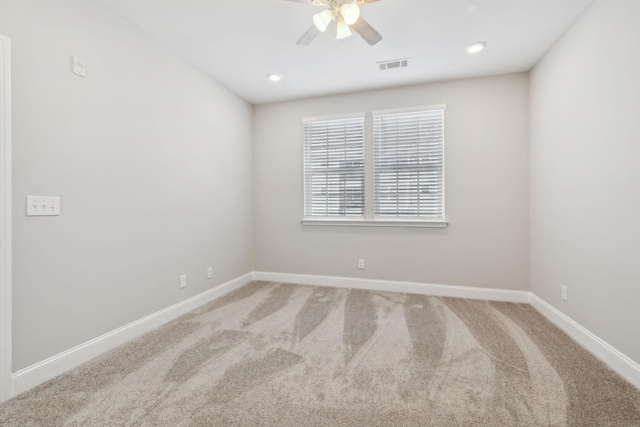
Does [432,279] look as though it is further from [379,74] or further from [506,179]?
[379,74]

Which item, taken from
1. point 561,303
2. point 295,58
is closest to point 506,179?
point 561,303

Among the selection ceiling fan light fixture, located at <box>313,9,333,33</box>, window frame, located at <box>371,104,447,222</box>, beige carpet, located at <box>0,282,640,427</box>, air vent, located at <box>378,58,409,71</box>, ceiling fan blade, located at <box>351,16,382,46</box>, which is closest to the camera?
beige carpet, located at <box>0,282,640,427</box>

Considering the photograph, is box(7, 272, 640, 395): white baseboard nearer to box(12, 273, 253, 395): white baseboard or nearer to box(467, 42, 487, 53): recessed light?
box(12, 273, 253, 395): white baseboard

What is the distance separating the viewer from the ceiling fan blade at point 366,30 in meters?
1.87

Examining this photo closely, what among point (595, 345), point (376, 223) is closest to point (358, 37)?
point (376, 223)

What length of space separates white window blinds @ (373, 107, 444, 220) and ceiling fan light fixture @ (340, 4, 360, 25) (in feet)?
6.16

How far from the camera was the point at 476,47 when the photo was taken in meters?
2.61

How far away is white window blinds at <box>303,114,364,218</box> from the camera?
3.70m

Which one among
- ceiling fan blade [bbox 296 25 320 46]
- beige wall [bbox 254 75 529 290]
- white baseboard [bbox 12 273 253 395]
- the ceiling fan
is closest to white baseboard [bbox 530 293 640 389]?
beige wall [bbox 254 75 529 290]

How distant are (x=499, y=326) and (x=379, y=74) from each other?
2.90 m

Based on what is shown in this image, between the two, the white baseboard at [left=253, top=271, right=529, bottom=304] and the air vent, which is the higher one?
the air vent

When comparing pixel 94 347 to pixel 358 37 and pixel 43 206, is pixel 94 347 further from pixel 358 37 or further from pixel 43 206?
pixel 358 37

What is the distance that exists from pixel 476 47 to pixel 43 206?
372 cm

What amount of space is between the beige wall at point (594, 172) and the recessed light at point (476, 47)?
635 mm
